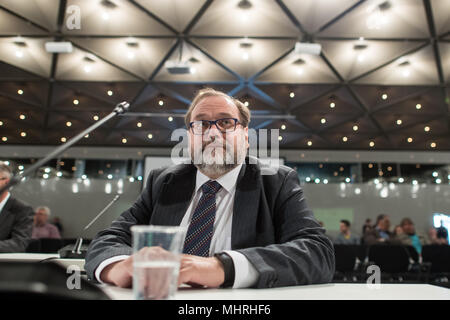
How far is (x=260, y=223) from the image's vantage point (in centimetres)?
143

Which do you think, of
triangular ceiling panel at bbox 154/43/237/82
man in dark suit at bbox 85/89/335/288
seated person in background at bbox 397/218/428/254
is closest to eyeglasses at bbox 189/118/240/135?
man in dark suit at bbox 85/89/335/288

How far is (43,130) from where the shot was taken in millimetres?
9984

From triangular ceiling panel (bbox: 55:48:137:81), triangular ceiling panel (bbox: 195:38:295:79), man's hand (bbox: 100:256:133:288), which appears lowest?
man's hand (bbox: 100:256:133:288)

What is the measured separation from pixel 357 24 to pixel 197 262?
5.90 m

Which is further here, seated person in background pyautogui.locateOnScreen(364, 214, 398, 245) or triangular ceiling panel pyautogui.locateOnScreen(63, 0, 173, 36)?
seated person in background pyautogui.locateOnScreen(364, 214, 398, 245)

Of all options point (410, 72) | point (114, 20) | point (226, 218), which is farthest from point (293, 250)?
point (410, 72)

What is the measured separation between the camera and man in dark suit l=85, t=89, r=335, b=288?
3.26ft

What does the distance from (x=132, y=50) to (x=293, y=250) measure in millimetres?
6264

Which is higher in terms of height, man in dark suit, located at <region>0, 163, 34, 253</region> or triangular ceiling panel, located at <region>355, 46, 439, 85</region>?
triangular ceiling panel, located at <region>355, 46, 439, 85</region>

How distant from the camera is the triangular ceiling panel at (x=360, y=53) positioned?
6.15 meters

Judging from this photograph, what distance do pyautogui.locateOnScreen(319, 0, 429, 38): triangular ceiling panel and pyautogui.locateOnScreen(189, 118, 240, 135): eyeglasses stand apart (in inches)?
184

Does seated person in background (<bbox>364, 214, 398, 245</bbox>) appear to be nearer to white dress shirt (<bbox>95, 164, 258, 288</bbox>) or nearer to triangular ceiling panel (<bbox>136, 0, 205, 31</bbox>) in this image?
triangular ceiling panel (<bbox>136, 0, 205, 31</bbox>)

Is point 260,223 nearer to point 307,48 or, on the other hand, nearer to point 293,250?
point 293,250

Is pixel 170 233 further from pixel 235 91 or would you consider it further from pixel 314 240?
pixel 235 91
